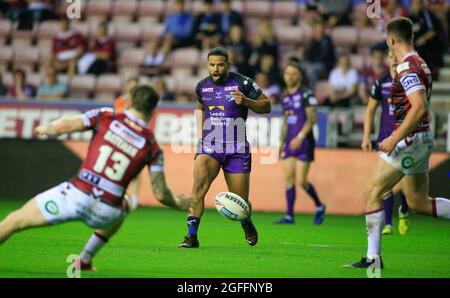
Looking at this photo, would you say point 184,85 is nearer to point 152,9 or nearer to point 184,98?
point 184,98

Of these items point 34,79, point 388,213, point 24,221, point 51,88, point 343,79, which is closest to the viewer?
point 24,221

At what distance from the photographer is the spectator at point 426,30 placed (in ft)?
62.5

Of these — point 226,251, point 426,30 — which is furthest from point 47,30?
point 226,251

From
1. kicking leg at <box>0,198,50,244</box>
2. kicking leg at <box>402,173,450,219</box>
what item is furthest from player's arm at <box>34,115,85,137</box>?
kicking leg at <box>402,173,450,219</box>

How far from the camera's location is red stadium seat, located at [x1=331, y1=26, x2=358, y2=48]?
20.8 metres

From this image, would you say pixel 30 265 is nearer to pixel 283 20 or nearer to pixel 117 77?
pixel 117 77

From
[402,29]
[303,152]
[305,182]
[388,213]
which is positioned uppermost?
[402,29]

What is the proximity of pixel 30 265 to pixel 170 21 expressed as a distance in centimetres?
1335

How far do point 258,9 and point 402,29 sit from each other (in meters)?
13.5

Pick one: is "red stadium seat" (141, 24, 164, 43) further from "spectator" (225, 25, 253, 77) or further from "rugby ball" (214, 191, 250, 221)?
"rugby ball" (214, 191, 250, 221)

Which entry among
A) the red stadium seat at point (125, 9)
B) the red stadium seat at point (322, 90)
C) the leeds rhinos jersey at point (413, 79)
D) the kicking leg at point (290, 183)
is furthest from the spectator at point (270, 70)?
the leeds rhinos jersey at point (413, 79)

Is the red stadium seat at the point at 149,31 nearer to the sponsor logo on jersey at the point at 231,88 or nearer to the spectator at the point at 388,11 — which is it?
the spectator at the point at 388,11

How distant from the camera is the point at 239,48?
20.0 m

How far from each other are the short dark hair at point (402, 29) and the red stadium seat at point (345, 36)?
12.1m
